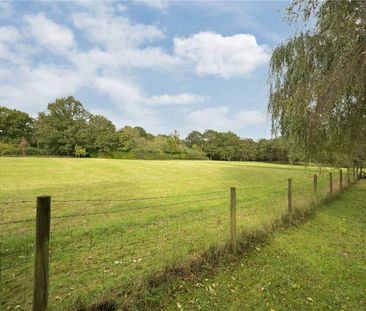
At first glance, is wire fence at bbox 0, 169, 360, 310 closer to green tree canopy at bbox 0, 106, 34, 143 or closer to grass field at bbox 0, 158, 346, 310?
grass field at bbox 0, 158, 346, 310

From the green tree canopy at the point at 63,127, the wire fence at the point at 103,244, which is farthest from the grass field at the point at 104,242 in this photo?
the green tree canopy at the point at 63,127

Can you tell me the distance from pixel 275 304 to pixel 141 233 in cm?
388

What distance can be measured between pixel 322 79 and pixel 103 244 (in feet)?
20.9

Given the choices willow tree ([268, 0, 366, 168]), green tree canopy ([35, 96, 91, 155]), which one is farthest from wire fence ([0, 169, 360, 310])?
green tree canopy ([35, 96, 91, 155])

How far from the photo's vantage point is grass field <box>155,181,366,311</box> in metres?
3.37

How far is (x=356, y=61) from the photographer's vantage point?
4992 mm

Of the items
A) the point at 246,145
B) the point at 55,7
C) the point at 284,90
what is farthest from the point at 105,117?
the point at 284,90

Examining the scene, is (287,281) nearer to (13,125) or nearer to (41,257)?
(41,257)

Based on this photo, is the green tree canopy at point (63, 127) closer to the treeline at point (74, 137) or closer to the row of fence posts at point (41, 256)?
the treeline at point (74, 137)

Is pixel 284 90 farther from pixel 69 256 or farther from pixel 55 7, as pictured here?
pixel 55 7

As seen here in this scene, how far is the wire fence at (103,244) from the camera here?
11.9 ft

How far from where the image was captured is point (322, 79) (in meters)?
5.71

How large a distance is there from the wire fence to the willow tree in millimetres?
2510

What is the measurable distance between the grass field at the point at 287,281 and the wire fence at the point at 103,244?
0.60m
